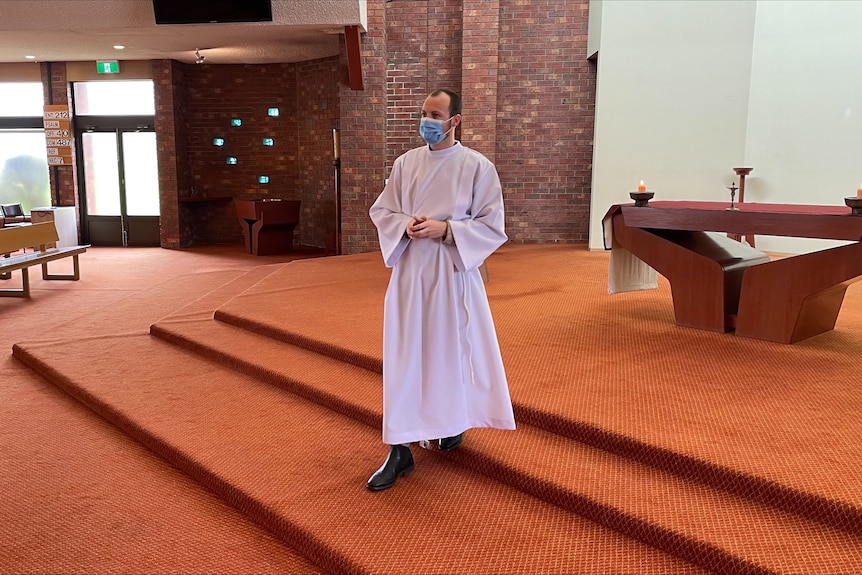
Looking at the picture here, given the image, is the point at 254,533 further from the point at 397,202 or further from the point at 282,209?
the point at 282,209

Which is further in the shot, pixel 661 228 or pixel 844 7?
pixel 844 7

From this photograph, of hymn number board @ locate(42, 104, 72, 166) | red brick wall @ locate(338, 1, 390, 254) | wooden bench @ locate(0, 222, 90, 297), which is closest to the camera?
wooden bench @ locate(0, 222, 90, 297)

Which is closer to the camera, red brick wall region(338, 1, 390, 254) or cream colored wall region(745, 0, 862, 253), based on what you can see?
cream colored wall region(745, 0, 862, 253)

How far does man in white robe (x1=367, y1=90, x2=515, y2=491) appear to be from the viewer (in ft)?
8.85

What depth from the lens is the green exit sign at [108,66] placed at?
10.9m

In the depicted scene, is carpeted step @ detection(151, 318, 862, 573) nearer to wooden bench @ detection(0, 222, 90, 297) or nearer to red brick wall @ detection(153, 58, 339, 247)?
wooden bench @ detection(0, 222, 90, 297)

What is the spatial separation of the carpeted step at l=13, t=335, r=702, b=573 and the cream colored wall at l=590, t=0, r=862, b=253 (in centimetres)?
600

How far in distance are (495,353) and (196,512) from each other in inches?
55.1

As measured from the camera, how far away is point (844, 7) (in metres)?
7.22

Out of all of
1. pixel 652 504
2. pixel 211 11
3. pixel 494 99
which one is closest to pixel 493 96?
pixel 494 99

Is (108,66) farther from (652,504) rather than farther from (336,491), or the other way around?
→ (652,504)

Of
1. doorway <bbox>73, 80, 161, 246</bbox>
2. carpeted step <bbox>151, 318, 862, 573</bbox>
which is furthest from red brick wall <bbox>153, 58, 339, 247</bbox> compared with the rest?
carpeted step <bbox>151, 318, 862, 573</bbox>

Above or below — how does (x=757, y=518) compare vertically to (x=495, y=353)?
below

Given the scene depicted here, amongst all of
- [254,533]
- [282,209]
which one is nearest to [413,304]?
[254,533]
